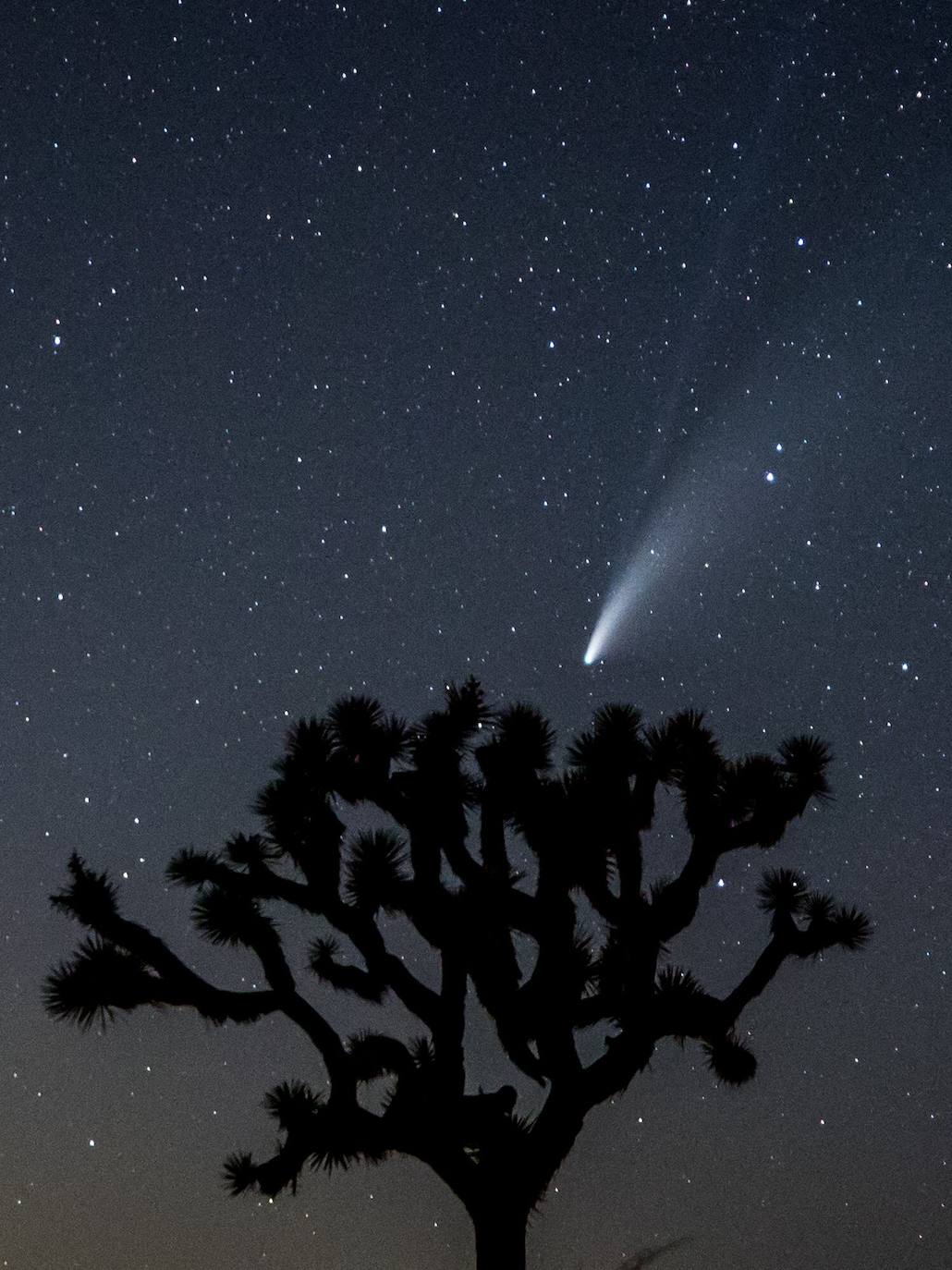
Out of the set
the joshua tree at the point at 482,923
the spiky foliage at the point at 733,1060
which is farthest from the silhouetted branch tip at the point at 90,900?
the spiky foliage at the point at 733,1060

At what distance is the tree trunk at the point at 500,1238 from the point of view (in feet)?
25.8

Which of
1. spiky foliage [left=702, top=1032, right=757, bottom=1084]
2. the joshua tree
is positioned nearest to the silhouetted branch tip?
the joshua tree

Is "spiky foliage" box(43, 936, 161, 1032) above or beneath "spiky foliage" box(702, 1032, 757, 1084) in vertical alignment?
above

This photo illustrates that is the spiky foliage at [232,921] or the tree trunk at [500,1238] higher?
the spiky foliage at [232,921]

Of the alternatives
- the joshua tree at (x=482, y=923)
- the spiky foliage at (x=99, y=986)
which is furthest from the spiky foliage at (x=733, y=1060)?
the spiky foliage at (x=99, y=986)

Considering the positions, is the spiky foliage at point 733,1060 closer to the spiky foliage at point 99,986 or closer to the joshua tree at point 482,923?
the joshua tree at point 482,923

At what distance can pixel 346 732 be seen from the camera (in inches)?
349

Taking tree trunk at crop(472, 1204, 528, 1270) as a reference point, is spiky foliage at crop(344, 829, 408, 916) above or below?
above

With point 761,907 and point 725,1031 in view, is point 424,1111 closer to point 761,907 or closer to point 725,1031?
point 725,1031

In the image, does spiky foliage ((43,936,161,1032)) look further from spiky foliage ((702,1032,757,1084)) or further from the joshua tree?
spiky foliage ((702,1032,757,1084))

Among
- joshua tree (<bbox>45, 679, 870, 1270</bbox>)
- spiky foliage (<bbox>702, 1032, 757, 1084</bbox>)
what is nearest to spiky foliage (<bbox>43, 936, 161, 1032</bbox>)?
joshua tree (<bbox>45, 679, 870, 1270</bbox>)

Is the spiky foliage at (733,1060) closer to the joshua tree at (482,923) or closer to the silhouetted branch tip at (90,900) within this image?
the joshua tree at (482,923)

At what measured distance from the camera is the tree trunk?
7.87 m

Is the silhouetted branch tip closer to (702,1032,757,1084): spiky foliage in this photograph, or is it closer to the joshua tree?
the joshua tree
